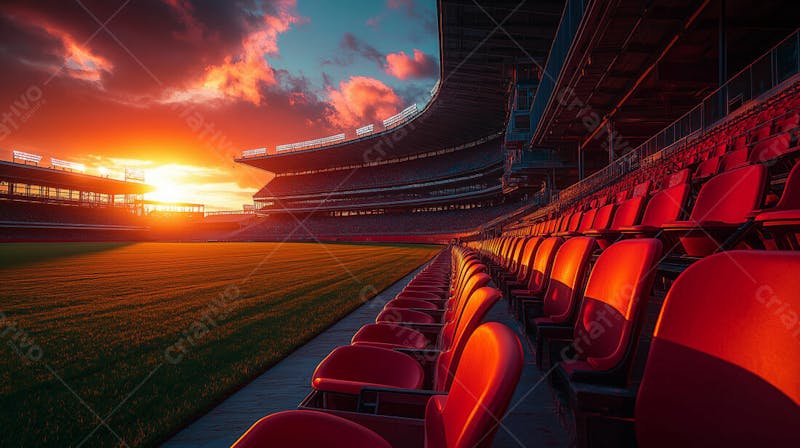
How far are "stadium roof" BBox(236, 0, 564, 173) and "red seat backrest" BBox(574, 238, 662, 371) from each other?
2003 centimetres

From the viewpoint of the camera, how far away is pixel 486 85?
28766mm

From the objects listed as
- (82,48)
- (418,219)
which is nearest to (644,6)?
(82,48)

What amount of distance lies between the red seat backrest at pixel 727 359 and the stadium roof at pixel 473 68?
67.6 feet

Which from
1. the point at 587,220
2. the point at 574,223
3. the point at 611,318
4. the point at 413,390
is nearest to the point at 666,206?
the point at 587,220

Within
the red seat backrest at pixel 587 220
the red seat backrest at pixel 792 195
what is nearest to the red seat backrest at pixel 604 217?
the red seat backrest at pixel 587 220

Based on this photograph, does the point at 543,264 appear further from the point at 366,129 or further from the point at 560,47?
the point at 366,129

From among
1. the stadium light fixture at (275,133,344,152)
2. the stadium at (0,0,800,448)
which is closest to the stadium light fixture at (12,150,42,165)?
the stadium light fixture at (275,133,344,152)

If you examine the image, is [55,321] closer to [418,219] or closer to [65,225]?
[418,219]

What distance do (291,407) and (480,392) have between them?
2090 millimetres

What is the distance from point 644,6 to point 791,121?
538 centimetres

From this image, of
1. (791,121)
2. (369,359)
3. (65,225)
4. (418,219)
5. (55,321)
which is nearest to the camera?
(369,359)

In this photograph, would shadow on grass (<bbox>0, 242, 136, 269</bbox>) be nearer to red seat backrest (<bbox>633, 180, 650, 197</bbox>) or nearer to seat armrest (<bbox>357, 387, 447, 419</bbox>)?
seat armrest (<bbox>357, 387, 447, 419</bbox>)

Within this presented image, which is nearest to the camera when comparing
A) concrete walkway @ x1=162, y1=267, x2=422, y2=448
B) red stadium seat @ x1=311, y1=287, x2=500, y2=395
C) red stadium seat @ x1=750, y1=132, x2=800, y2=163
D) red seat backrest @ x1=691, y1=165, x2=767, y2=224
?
red stadium seat @ x1=311, y1=287, x2=500, y2=395

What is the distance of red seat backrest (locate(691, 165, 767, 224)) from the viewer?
9.30 feet
